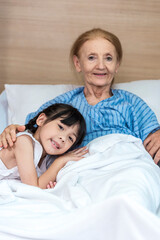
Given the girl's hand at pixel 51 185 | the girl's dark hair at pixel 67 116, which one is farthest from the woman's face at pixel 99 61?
the girl's hand at pixel 51 185

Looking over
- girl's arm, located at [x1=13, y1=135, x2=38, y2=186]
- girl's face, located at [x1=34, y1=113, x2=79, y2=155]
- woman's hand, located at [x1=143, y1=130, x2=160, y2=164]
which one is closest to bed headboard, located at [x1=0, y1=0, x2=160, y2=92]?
woman's hand, located at [x1=143, y1=130, x2=160, y2=164]

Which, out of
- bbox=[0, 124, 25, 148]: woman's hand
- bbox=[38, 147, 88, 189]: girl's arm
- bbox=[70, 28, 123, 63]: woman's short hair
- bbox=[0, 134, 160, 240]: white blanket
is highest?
bbox=[70, 28, 123, 63]: woman's short hair

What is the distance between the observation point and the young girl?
50.3 inches

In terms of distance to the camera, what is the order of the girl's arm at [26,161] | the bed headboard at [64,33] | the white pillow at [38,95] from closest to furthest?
the girl's arm at [26,161]
the white pillow at [38,95]
the bed headboard at [64,33]

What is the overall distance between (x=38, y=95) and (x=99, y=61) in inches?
17.2

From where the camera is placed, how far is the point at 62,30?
85.5 inches

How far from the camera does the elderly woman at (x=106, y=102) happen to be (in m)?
1.60

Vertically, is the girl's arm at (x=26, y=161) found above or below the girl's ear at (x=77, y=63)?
below

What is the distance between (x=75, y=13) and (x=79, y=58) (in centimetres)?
52

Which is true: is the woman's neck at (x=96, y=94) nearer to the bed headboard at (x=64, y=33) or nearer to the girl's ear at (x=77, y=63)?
the girl's ear at (x=77, y=63)

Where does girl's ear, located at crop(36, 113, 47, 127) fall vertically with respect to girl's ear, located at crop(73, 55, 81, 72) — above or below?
below

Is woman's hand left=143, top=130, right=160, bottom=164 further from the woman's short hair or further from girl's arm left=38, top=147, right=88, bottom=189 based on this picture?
the woman's short hair

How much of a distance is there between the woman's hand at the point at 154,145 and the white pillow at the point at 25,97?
58cm

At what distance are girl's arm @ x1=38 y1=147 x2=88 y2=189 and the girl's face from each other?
4 centimetres
